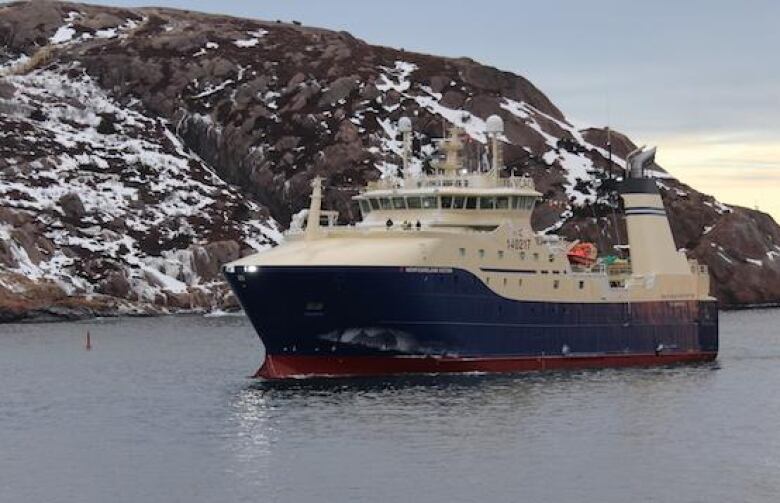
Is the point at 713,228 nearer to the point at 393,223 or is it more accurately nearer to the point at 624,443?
the point at 393,223

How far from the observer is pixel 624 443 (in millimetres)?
55812

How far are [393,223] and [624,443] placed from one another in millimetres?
23841

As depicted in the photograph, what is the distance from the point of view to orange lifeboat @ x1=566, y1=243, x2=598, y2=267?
84.4 m

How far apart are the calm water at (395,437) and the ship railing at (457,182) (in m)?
10.5

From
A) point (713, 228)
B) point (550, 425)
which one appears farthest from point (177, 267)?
point (550, 425)

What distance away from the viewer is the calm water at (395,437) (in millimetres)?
47531

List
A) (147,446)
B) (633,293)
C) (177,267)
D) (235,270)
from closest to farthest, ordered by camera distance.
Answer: (147,446)
(235,270)
(633,293)
(177,267)

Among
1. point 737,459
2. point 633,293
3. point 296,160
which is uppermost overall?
point 296,160

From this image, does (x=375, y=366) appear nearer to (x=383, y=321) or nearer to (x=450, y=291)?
(x=383, y=321)

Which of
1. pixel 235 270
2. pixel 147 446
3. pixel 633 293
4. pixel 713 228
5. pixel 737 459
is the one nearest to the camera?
pixel 737 459

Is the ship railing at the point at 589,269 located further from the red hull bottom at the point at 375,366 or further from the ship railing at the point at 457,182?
the red hull bottom at the point at 375,366

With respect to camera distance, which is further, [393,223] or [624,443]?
[393,223]

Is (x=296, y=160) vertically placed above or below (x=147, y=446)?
above

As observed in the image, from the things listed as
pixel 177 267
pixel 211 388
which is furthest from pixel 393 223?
pixel 177 267
